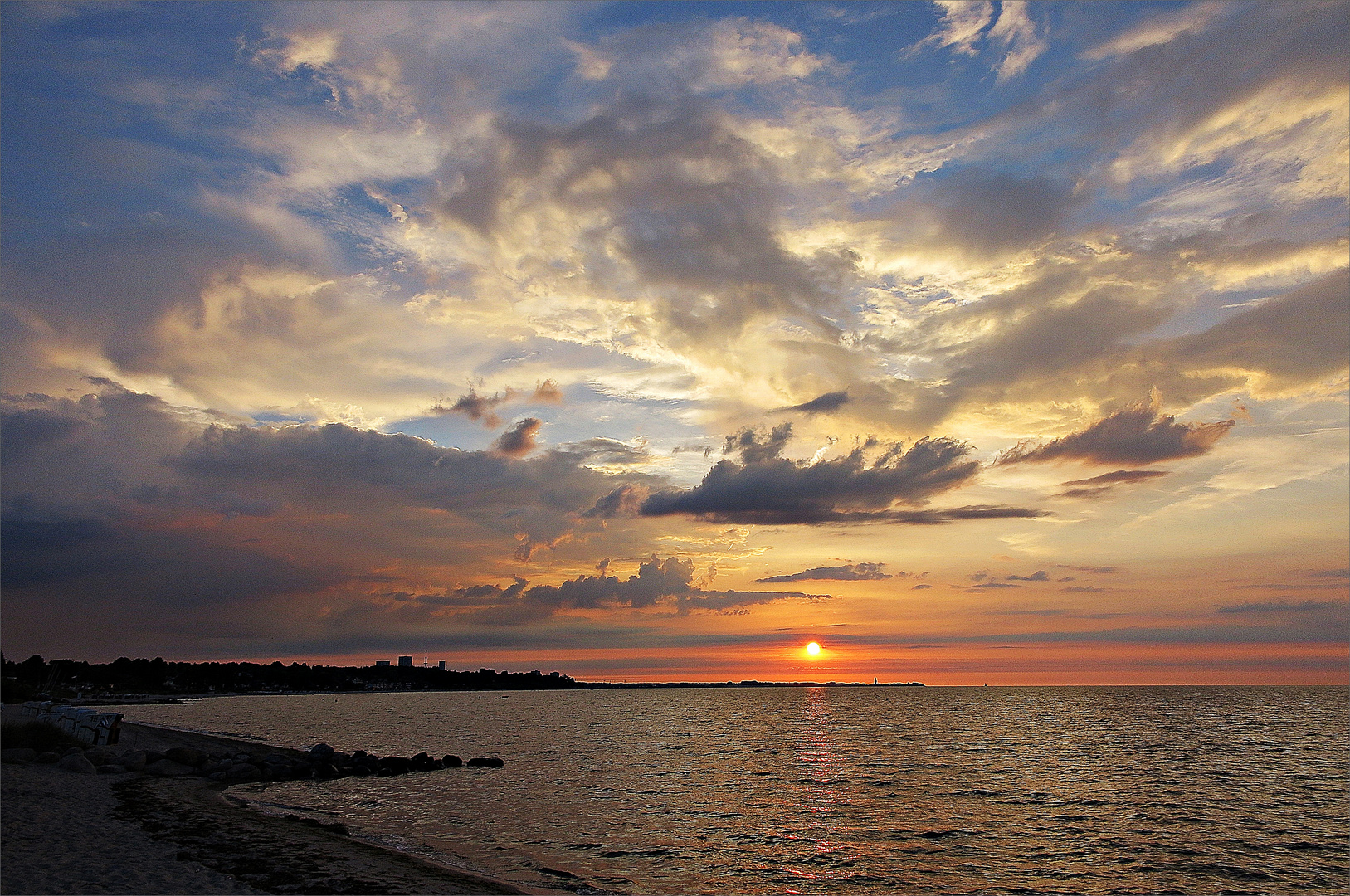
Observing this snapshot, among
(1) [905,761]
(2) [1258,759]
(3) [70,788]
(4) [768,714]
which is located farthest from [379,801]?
(4) [768,714]

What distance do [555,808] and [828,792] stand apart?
2219cm

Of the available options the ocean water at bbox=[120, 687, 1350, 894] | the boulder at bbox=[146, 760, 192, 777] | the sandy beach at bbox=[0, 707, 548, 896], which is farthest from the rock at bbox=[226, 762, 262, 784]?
the sandy beach at bbox=[0, 707, 548, 896]

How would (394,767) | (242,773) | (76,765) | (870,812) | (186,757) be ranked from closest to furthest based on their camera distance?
1. (76,765)
2. (870,812)
3. (186,757)
4. (242,773)
5. (394,767)

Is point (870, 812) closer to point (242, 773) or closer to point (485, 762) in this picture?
point (485, 762)

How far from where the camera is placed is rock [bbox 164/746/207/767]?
5594cm

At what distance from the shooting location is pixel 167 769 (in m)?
53.1

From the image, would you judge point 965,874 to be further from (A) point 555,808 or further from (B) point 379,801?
(B) point 379,801

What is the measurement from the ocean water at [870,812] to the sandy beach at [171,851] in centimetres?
463

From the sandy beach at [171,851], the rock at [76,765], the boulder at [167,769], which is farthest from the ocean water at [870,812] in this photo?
the rock at [76,765]

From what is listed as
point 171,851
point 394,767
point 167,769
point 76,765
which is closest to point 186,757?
point 167,769

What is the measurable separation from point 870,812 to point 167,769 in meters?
49.8

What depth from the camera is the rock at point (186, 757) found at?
2202 inches

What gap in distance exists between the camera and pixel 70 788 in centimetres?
3925

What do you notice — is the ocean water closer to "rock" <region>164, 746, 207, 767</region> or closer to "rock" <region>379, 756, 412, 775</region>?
"rock" <region>379, 756, 412, 775</region>
